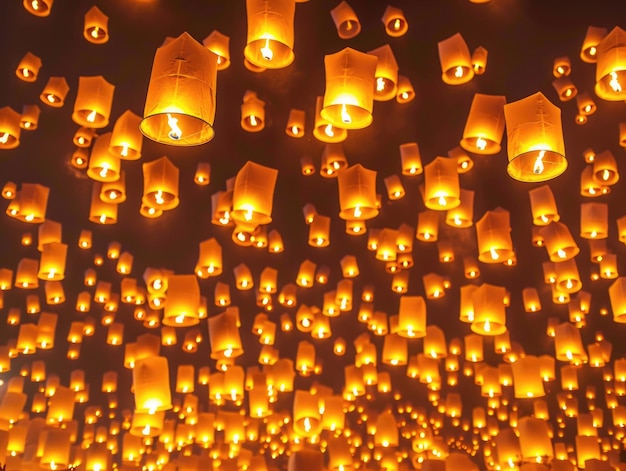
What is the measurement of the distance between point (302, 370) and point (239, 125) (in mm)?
3338

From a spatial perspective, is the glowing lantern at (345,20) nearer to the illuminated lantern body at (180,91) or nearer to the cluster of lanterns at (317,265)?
the cluster of lanterns at (317,265)

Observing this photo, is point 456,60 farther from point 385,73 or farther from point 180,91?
point 180,91

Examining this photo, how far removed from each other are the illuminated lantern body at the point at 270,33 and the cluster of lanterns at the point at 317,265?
0.01 m

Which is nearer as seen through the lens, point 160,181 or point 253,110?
point 160,181

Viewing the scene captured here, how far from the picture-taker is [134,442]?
11.7 meters

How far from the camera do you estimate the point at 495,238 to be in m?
5.94

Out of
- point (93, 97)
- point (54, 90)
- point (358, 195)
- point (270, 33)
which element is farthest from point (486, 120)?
point (54, 90)

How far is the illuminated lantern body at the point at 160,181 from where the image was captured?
5.55m

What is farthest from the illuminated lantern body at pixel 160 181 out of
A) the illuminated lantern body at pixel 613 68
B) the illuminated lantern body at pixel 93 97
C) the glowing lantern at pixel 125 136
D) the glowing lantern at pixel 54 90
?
the illuminated lantern body at pixel 613 68

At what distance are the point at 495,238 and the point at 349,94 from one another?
7.96 feet

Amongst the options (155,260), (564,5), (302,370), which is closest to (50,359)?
(155,260)

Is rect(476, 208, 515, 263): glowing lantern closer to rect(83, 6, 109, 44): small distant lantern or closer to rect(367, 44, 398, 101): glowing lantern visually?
rect(367, 44, 398, 101): glowing lantern

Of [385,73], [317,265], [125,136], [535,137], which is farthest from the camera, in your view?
[317,265]

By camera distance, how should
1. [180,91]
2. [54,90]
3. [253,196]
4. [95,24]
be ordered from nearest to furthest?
[180,91]
[253,196]
[95,24]
[54,90]
